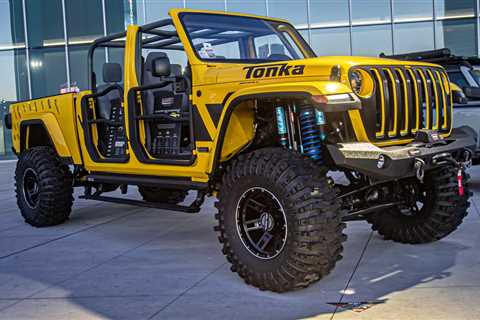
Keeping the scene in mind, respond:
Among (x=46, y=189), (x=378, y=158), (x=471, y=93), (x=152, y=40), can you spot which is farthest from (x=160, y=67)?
(x=471, y=93)

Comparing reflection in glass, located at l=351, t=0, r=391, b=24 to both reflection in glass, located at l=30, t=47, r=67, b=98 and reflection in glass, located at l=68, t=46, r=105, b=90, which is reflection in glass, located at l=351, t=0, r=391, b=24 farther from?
reflection in glass, located at l=30, t=47, r=67, b=98

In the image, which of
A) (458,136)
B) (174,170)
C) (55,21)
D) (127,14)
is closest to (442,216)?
(458,136)

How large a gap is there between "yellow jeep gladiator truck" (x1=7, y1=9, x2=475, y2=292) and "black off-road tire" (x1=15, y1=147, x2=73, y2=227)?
0.49 m

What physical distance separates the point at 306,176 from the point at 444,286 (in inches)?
47.4

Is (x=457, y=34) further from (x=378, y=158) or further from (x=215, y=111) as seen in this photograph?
(x=378, y=158)

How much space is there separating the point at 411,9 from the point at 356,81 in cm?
1482

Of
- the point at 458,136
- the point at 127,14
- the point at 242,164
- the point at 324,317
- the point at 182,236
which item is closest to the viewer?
the point at 324,317

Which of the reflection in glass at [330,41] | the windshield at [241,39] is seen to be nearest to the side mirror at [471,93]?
the windshield at [241,39]

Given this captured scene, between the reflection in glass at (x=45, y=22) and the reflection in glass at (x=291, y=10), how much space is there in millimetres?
6920

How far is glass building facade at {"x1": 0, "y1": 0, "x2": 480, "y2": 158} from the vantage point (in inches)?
709

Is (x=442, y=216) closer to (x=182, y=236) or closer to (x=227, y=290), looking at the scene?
(x=227, y=290)

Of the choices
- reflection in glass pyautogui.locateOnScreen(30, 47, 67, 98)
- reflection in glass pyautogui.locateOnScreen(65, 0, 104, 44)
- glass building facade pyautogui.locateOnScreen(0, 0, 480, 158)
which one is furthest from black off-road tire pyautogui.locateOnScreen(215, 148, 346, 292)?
reflection in glass pyautogui.locateOnScreen(30, 47, 67, 98)

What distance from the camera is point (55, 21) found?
20.7 meters

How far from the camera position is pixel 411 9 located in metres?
18.2
